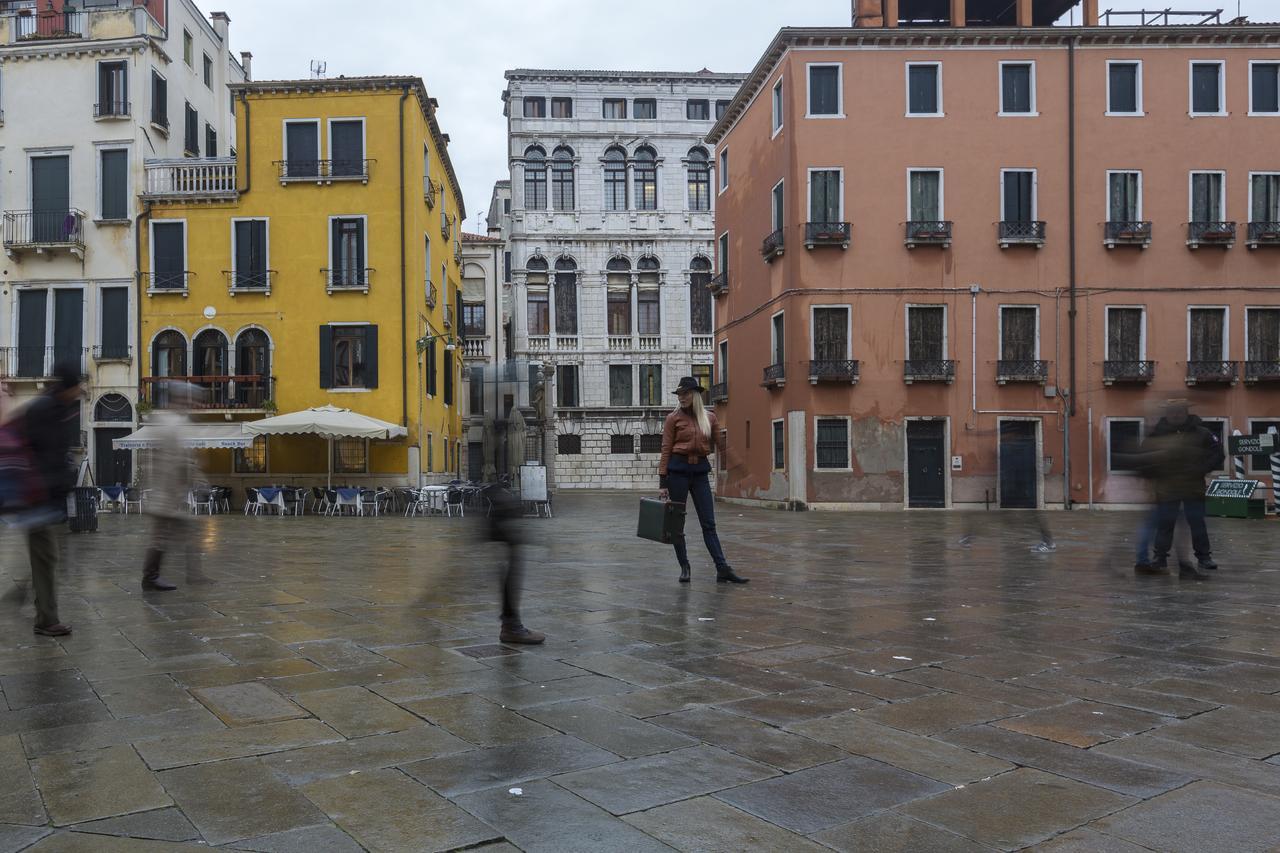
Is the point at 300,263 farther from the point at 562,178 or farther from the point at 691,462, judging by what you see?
the point at 691,462

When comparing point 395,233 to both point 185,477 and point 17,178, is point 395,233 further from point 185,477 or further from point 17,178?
point 185,477

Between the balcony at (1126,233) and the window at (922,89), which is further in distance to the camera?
the window at (922,89)

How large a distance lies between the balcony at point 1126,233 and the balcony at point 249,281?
70.6ft

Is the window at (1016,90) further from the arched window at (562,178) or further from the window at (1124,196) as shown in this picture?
the arched window at (562,178)

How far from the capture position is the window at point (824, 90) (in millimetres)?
27156

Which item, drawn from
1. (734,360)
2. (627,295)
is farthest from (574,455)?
(734,360)

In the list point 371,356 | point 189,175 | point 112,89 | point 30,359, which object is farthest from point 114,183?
point 371,356

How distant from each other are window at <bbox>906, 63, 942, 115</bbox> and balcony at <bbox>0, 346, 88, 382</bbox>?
22474 mm

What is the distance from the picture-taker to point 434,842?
2967 mm

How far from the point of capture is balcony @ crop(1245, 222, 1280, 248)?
26734mm

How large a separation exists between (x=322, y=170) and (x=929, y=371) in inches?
647

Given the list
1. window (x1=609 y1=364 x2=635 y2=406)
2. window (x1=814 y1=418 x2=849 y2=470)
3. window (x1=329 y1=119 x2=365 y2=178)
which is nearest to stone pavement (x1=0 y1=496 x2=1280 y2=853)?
window (x1=814 y1=418 x2=849 y2=470)

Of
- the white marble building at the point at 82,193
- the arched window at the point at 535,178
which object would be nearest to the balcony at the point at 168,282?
the white marble building at the point at 82,193

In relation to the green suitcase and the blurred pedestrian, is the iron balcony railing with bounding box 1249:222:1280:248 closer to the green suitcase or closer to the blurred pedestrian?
the blurred pedestrian
